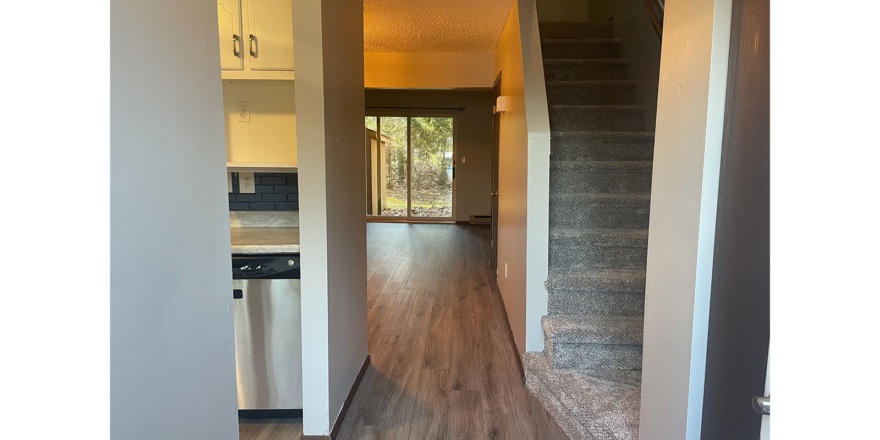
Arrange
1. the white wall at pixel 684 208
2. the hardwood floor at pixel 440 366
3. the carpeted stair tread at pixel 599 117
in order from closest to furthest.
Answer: the white wall at pixel 684 208
the hardwood floor at pixel 440 366
the carpeted stair tread at pixel 599 117

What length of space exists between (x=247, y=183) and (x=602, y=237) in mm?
2224

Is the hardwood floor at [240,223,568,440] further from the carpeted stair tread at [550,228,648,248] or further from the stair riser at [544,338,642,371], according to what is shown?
the carpeted stair tread at [550,228,648,248]

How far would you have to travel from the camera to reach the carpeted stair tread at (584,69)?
372 centimetres

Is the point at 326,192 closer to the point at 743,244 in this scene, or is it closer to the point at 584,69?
the point at 743,244

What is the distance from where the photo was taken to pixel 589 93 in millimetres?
3539

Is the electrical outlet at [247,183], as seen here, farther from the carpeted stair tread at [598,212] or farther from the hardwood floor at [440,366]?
the carpeted stair tread at [598,212]

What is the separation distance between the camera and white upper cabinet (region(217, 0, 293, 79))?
219 cm

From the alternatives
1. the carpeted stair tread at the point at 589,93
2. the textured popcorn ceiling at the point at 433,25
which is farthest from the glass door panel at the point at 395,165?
the carpeted stair tread at the point at 589,93

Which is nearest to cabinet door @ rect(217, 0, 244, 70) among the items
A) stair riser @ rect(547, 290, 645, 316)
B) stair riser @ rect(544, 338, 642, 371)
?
stair riser @ rect(547, 290, 645, 316)

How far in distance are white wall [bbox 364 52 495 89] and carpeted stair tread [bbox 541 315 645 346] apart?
372 centimetres

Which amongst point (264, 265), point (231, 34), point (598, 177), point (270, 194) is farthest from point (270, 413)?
point (598, 177)

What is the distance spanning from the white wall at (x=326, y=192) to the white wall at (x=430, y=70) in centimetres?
A: 318
